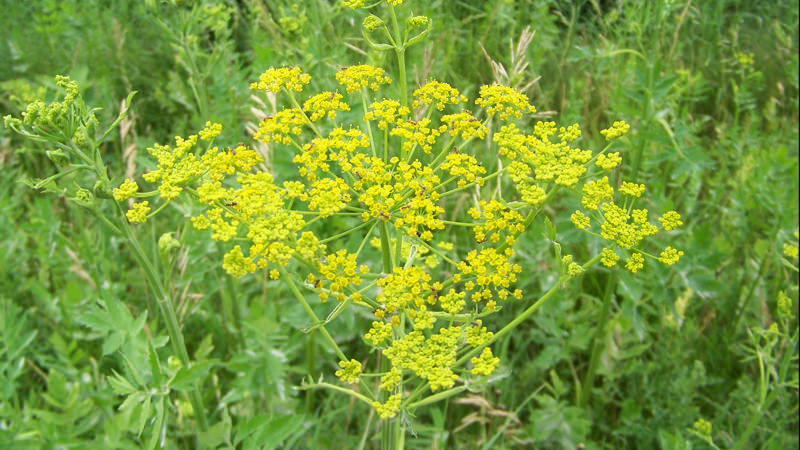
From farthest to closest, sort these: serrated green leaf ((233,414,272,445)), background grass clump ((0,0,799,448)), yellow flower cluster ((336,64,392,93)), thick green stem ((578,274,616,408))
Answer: thick green stem ((578,274,616,408))
background grass clump ((0,0,799,448))
serrated green leaf ((233,414,272,445))
yellow flower cluster ((336,64,392,93))

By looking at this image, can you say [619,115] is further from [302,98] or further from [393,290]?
[393,290]

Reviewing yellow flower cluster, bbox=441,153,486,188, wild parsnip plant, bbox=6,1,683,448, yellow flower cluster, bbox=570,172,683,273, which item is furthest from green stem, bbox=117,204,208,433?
yellow flower cluster, bbox=570,172,683,273

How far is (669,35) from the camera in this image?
15.7ft

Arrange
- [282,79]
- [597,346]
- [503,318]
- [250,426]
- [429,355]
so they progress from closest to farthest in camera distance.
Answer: [429,355] < [282,79] < [250,426] < [597,346] < [503,318]

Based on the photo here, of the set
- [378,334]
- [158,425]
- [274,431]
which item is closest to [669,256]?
[378,334]

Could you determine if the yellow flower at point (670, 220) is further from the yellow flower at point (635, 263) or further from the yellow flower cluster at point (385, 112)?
the yellow flower cluster at point (385, 112)

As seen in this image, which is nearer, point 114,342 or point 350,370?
point 350,370

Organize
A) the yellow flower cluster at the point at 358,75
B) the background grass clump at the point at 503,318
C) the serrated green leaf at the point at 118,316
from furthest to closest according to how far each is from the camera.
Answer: the background grass clump at the point at 503,318 < the serrated green leaf at the point at 118,316 < the yellow flower cluster at the point at 358,75

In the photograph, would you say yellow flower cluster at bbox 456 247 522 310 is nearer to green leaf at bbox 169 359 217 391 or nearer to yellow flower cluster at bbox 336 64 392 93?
yellow flower cluster at bbox 336 64 392 93

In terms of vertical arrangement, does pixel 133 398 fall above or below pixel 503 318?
above

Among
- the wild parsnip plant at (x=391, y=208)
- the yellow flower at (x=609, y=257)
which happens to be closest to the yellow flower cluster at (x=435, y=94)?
the wild parsnip plant at (x=391, y=208)

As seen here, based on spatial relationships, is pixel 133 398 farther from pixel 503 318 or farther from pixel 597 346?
pixel 597 346

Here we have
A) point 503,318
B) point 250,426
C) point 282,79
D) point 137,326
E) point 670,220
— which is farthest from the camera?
point 503,318

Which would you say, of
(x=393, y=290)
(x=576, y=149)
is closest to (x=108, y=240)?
(x=393, y=290)
